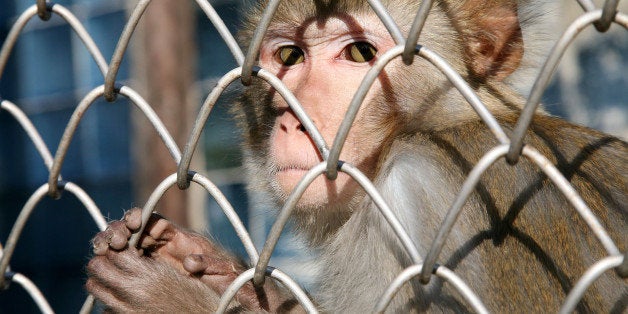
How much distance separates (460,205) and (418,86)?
1.09 m

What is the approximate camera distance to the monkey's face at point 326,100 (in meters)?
2.19

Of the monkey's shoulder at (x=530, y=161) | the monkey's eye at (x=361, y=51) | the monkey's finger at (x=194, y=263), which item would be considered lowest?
the monkey's finger at (x=194, y=263)

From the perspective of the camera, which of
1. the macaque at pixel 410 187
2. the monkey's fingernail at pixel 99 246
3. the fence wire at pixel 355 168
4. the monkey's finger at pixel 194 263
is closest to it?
the fence wire at pixel 355 168

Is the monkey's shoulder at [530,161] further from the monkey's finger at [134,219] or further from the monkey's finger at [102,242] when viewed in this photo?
the monkey's finger at [102,242]

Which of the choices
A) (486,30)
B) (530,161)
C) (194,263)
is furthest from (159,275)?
(486,30)

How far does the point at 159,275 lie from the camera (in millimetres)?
2184

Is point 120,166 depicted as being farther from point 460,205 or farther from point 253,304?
point 460,205

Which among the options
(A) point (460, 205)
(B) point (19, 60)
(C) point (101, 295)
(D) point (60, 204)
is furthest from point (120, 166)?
(A) point (460, 205)

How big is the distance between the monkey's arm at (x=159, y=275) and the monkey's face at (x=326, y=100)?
29 cm

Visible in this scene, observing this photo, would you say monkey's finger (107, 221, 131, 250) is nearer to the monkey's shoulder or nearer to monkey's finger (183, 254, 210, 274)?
monkey's finger (183, 254, 210, 274)

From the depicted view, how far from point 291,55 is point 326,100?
1.33 feet

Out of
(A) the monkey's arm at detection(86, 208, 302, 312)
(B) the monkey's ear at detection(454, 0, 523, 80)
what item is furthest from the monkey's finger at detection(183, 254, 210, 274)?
(B) the monkey's ear at detection(454, 0, 523, 80)

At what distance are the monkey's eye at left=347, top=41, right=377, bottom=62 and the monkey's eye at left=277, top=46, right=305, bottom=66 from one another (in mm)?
197

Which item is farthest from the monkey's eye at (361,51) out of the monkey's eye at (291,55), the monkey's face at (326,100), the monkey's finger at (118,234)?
the monkey's finger at (118,234)
